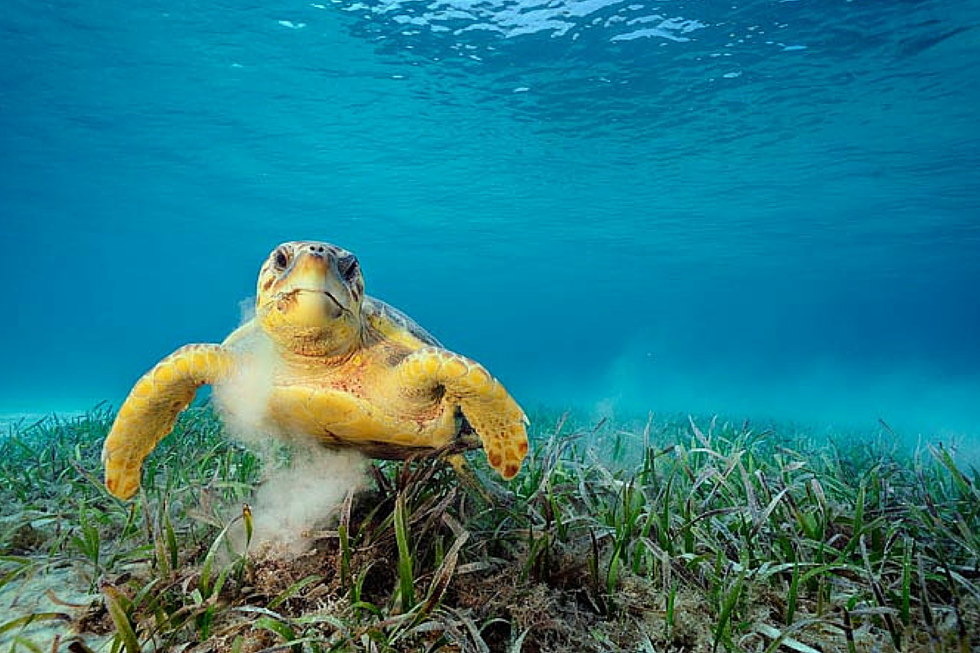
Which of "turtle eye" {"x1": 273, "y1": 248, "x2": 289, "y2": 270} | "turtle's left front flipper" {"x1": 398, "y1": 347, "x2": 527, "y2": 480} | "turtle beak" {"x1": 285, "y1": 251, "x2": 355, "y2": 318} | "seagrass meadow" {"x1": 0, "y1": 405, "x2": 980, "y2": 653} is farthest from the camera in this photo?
"turtle eye" {"x1": 273, "y1": 248, "x2": 289, "y2": 270}

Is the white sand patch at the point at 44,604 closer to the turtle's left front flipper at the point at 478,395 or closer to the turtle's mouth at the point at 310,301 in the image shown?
the turtle's mouth at the point at 310,301

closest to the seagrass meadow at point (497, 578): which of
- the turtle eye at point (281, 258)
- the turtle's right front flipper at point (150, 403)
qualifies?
the turtle's right front flipper at point (150, 403)

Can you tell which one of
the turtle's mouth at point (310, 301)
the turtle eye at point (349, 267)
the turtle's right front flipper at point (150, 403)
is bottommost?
the turtle's right front flipper at point (150, 403)

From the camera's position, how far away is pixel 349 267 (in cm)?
289

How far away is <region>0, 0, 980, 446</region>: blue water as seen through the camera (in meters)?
12.9

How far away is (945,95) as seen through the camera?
557 inches

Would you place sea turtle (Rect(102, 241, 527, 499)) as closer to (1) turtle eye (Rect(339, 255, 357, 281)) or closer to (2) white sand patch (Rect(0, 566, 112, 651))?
(1) turtle eye (Rect(339, 255, 357, 281))

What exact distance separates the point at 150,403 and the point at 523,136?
1808 cm

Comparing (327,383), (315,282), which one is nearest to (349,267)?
(315,282)

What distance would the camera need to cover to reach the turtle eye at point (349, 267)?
2.85 m

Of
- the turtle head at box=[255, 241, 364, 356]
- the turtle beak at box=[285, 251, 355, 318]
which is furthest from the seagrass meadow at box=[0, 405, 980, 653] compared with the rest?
the turtle beak at box=[285, 251, 355, 318]

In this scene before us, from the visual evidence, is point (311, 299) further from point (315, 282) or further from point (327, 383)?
point (327, 383)

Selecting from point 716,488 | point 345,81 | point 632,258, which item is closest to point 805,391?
point 632,258

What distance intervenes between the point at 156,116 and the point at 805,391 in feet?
306
